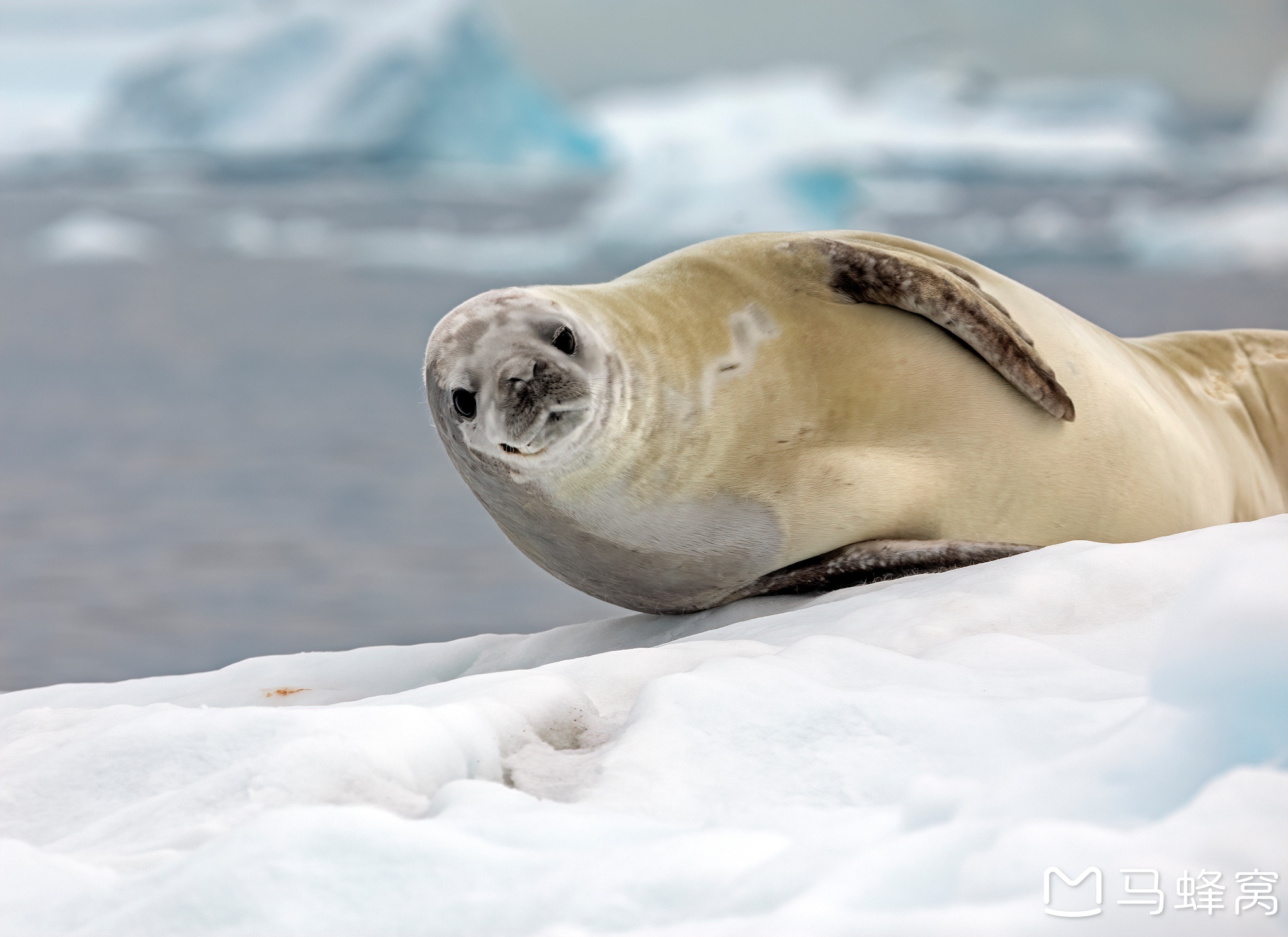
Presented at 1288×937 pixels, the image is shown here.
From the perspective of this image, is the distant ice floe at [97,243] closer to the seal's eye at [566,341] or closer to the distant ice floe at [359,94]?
the distant ice floe at [359,94]

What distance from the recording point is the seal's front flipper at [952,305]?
318 centimetres

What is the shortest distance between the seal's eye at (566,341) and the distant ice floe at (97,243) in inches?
1169

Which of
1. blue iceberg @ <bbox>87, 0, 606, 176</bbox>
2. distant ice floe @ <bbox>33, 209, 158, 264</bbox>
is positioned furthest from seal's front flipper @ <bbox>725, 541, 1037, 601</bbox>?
distant ice floe @ <bbox>33, 209, 158, 264</bbox>

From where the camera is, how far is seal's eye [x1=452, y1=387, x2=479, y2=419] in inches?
111

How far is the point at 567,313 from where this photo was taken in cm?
293

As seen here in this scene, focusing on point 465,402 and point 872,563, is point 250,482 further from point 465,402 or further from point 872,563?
point 872,563

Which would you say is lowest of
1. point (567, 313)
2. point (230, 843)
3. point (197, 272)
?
point (230, 843)

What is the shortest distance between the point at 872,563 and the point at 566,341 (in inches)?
32.7

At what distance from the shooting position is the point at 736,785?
5.78 feet

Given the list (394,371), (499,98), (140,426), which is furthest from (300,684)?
(499,98)

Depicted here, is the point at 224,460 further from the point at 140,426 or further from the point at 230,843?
the point at 230,843

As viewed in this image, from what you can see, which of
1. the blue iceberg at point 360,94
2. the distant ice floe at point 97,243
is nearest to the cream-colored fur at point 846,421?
the blue iceberg at point 360,94

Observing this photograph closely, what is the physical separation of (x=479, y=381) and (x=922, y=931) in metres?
1.75

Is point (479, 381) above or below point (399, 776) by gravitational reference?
above
